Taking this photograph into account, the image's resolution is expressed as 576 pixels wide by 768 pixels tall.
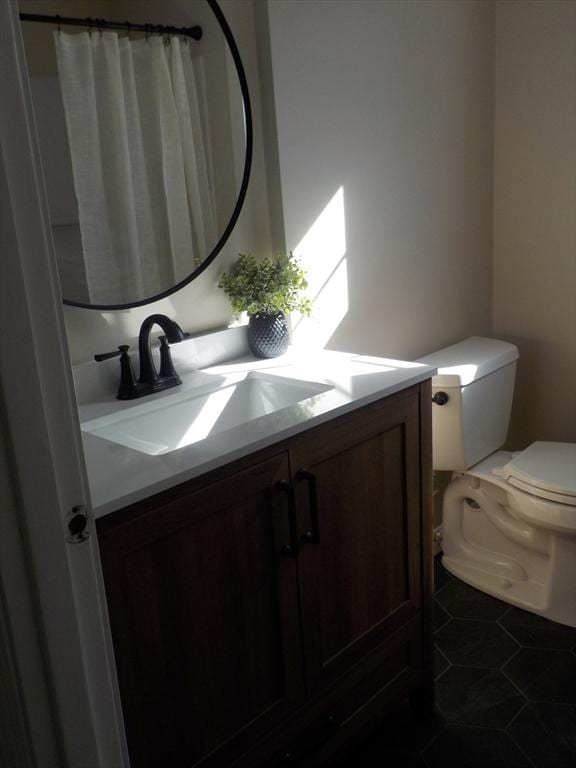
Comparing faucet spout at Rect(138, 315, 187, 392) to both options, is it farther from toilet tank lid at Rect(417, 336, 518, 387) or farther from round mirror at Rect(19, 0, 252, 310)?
toilet tank lid at Rect(417, 336, 518, 387)

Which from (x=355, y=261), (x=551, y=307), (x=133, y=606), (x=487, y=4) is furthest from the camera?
(x=551, y=307)

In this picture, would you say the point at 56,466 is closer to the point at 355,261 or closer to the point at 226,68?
the point at 226,68

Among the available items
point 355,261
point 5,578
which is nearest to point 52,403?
point 5,578

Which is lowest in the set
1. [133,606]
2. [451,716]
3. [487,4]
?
[451,716]

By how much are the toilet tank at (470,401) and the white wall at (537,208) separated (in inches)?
12.0

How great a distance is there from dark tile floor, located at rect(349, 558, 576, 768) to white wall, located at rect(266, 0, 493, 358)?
0.95 m

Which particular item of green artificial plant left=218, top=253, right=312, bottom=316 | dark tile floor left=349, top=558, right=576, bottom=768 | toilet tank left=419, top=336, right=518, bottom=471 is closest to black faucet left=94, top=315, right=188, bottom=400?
green artificial plant left=218, top=253, right=312, bottom=316

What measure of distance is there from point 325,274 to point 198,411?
68 centimetres

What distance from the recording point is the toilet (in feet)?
7.55

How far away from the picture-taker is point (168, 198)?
6.13ft

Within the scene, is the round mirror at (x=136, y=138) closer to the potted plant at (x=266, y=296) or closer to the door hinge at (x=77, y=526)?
the potted plant at (x=266, y=296)

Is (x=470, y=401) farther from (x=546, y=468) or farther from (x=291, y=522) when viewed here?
(x=291, y=522)

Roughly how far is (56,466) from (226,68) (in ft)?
4.63

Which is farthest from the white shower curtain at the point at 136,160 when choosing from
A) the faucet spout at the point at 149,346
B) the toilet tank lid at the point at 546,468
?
the toilet tank lid at the point at 546,468
